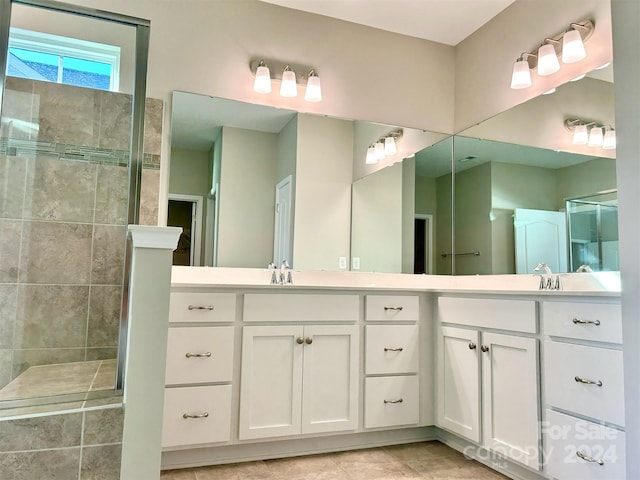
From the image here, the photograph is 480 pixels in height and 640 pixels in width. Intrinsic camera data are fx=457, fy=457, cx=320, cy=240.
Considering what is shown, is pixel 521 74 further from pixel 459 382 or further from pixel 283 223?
pixel 459 382

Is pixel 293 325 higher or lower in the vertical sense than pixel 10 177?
lower

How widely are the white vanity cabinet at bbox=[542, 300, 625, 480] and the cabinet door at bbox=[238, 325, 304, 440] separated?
1101mm

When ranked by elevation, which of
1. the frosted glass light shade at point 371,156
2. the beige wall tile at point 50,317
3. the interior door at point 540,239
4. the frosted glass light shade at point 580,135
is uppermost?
the frosted glass light shade at point 371,156

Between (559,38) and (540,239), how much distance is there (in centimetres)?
106

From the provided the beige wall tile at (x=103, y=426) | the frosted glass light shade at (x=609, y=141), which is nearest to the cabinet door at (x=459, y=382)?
the frosted glass light shade at (x=609, y=141)

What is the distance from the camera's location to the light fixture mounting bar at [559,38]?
2.24 m

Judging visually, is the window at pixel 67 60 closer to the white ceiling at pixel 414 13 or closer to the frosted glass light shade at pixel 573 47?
the white ceiling at pixel 414 13

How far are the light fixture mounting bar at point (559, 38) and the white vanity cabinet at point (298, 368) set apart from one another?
5.47ft

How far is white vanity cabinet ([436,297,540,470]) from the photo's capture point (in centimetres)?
188

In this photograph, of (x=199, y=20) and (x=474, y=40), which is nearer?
(x=199, y=20)

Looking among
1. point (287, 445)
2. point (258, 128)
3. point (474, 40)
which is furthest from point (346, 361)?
point (474, 40)

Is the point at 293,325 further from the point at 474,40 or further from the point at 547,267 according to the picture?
the point at 474,40

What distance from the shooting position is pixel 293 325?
226cm

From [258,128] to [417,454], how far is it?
1.99 metres
